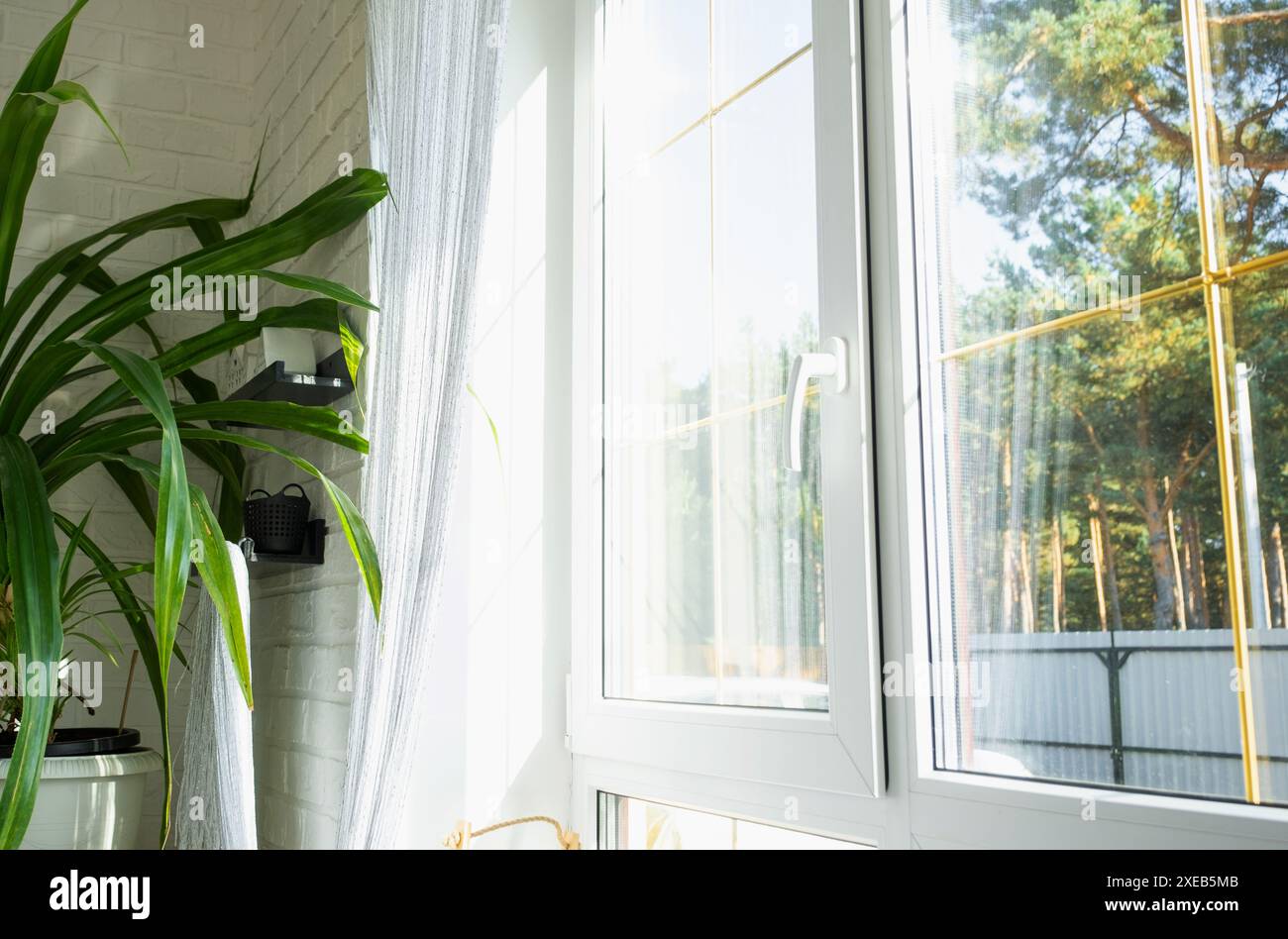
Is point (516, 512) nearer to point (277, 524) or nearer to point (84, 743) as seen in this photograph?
point (277, 524)

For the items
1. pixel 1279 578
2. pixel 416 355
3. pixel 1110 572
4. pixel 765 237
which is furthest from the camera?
pixel 416 355

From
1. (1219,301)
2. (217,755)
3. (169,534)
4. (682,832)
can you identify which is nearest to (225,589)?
(169,534)

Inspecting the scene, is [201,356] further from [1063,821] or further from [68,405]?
[1063,821]

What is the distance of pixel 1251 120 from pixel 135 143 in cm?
234

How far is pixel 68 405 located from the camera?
234 cm

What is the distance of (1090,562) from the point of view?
0.97m

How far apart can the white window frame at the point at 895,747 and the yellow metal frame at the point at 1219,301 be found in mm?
92

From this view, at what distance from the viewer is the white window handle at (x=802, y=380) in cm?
121

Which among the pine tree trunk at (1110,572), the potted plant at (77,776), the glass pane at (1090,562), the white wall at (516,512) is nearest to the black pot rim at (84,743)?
the potted plant at (77,776)

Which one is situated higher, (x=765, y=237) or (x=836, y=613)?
(x=765, y=237)

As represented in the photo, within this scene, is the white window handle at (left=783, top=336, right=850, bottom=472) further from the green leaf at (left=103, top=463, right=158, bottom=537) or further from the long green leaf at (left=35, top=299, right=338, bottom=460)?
the green leaf at (left=103, top=463, right=158, bottom=537)

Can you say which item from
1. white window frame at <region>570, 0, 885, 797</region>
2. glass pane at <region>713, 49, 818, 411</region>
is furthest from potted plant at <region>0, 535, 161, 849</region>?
glass pane at <region>713, 49, 818, 411</region>

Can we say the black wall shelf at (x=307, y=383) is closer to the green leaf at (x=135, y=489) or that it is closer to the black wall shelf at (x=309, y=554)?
the black wall shelf at (x=309, y=554)
